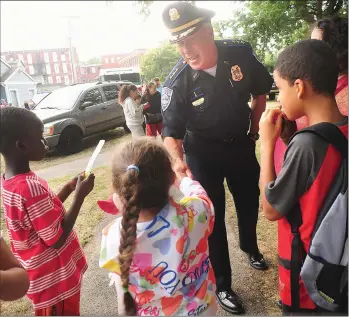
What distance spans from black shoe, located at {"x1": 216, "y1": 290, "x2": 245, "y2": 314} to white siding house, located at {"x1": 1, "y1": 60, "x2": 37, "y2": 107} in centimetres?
156

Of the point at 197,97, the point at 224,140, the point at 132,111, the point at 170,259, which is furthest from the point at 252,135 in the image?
the point at 132,111

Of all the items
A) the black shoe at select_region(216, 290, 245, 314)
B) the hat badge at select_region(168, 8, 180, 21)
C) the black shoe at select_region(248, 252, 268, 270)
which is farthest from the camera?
the black shoe at select_region(248, 252, 268, 270)

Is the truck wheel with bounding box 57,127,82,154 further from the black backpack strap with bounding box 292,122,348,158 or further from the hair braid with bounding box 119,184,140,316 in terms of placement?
the black backpack strap with bounding box 292,122,348,158

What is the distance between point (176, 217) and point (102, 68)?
117 centimetres

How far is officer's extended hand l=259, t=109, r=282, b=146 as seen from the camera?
1111mm

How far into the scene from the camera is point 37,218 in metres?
1.15

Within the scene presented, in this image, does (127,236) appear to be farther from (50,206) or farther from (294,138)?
(294,138)

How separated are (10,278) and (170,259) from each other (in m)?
0.47

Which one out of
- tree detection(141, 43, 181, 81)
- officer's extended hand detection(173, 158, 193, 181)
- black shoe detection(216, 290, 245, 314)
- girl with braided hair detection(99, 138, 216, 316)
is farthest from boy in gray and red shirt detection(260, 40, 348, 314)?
tree detection(141, 43, 181, 81)

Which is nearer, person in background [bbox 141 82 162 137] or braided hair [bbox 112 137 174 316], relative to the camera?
braided hair [bbox 112 137 174 316]

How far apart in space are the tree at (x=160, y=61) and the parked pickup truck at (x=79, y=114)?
217 centimetres

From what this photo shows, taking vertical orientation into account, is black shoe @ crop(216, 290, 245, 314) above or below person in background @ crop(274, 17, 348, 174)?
below

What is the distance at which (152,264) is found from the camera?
3.35ft

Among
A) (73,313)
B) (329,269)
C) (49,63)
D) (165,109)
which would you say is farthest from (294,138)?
(49,63)
